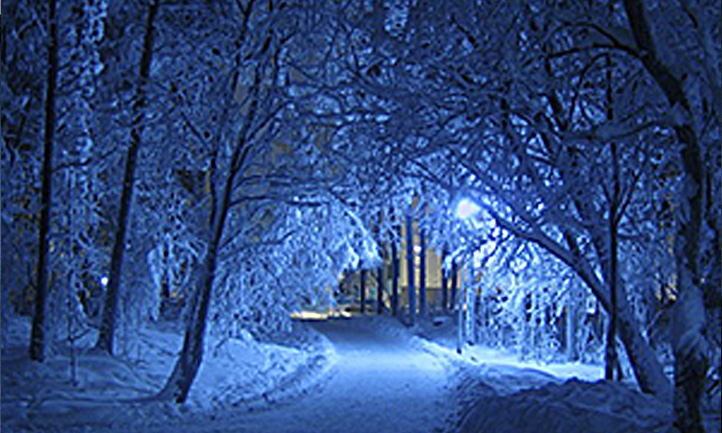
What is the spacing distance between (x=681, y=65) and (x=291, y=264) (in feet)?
33.3

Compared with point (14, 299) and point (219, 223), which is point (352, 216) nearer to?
point (219, 223)

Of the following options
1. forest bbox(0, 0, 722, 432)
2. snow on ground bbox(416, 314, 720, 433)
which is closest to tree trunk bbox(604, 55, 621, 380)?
forest bbox(0, 0, 722, 432)

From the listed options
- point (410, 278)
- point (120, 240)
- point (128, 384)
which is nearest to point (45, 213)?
point (120, 240)

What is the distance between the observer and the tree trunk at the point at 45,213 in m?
10.4

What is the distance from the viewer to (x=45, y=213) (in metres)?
10.5

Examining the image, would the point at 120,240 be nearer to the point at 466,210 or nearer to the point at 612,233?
the point at 466,210

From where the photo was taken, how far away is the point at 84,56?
10.9 meters

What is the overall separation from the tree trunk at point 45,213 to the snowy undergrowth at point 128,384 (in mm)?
377

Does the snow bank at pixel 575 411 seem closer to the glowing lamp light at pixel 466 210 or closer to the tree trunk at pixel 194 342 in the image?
the glowing lamp light at pixel 466 210

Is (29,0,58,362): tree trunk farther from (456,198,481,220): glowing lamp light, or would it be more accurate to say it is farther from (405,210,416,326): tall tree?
(405,210,416,326): tall tree

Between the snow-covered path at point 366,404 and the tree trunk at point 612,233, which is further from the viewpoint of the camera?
the snow-covered path at point 366,404

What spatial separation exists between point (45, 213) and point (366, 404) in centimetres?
602

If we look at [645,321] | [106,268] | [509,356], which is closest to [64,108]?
[106,268]

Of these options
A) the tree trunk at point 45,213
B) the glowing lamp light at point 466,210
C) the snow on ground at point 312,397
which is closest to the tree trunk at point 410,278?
the snow on ground at point 312,397
